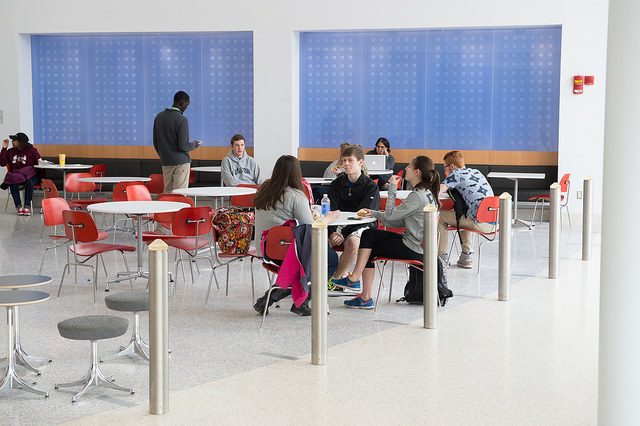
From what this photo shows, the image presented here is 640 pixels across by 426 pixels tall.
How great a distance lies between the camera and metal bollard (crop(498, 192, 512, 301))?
656 cm

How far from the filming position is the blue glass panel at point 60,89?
48.1ft

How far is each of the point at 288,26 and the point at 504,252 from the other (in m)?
7.76

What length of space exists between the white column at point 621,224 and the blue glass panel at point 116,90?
1221 centimetres

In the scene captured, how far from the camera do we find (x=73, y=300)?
258 inches

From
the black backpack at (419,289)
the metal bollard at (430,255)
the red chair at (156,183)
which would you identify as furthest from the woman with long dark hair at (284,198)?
the red chair at (156,183)

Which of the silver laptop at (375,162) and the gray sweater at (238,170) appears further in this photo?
the silver laptop at (375,162)

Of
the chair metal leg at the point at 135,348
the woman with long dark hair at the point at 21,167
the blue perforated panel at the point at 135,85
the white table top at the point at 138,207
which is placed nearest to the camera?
the chair metal leg at the point at 135,348

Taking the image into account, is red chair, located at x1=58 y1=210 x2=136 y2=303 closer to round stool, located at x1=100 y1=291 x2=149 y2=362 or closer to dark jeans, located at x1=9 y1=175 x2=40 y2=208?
round stool, located at x1=100 y1=291 x2=149 y2=362

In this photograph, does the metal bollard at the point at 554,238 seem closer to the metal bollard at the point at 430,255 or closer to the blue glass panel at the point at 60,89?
the metal bollard at the point at 430,255

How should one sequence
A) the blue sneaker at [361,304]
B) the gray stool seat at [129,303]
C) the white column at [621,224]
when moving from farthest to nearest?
the blue sneaker at [361,304] → the gray stool seat at [129,303] → the white column at [621,224]

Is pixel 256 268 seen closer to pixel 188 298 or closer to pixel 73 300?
pixel 188 298

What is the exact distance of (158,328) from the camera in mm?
3963

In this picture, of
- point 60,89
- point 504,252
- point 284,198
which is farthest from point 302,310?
point 60,89

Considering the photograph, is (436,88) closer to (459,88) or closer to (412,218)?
(459,88)
